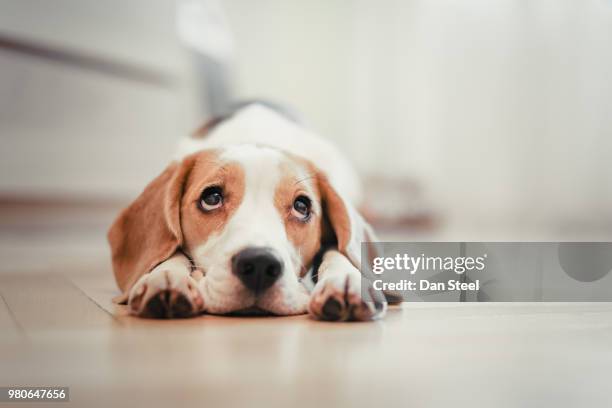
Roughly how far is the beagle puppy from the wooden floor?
Result: 0.13ft

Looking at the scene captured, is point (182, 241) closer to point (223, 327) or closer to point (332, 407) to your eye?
point (223, 327)

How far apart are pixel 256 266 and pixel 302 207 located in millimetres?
210

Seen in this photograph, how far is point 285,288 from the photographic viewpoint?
0.96 m

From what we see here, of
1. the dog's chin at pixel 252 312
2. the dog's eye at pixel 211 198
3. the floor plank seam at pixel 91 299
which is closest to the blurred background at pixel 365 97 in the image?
the floor plank seam at pixel 91 299

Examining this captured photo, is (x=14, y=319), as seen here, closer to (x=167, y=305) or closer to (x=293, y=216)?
(x=167, y=305)

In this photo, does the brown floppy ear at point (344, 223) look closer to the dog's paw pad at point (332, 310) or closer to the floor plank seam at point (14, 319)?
the dog's paw pad at point (332, 310)

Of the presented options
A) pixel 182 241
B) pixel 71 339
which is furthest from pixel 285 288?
pixel 71 339

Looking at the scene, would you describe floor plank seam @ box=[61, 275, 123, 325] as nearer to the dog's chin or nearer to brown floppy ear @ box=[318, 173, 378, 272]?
the dog's chin

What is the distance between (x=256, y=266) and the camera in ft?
2.98

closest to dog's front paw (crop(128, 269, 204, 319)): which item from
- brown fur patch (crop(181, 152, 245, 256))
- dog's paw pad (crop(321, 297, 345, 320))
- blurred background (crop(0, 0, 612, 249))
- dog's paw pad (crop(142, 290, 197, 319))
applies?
dog's paw pad (crop(142, 290, 197, 319))

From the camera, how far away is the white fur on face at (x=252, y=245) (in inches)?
37.0

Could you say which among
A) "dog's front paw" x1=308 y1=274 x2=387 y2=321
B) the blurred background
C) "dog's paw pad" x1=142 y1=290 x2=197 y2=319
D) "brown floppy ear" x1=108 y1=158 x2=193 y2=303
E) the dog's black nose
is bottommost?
"dog's paw pad" x1=142 y1=290 x2=197 y2=319

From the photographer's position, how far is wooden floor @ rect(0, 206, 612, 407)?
64cm

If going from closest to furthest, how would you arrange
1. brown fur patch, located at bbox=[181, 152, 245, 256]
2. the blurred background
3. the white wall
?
brown fur patch, located at bbox=[181, 152, 245, 256], the blurred background, the white wall
